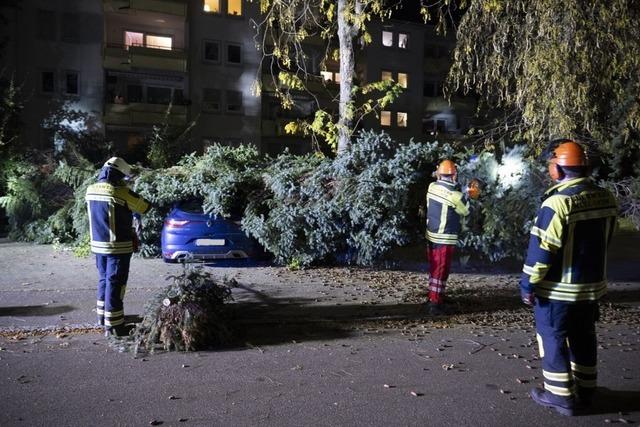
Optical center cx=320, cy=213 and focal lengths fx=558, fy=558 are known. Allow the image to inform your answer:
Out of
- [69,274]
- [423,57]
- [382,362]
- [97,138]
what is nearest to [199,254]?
[69,274]

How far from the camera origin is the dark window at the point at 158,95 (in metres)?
29.8

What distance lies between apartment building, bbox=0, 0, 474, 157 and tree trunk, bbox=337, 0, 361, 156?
13.8 m

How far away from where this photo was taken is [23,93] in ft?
87.6

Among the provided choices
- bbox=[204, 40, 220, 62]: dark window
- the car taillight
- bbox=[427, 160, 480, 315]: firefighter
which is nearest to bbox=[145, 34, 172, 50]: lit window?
bbox=[204, 40, 220, 62]: dark window

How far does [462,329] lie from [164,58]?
25849 millimetres

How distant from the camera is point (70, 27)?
2795 cm

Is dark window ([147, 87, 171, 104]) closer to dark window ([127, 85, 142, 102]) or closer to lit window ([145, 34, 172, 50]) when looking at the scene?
dark window ([127, 85, 142, 102])

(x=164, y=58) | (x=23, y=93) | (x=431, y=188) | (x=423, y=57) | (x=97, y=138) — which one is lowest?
(x=431, y=188)

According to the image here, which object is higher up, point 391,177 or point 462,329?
point 391,177

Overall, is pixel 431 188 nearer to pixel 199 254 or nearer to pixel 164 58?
pixel 199 254

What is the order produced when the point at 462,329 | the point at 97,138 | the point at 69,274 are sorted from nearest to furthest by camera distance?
the point at 462,329
the point at 69,274
the point at 97,138

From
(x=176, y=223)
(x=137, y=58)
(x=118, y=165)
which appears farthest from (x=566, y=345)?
(x=137, y=58)

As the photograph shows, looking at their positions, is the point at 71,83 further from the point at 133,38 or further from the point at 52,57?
the point at 133,38

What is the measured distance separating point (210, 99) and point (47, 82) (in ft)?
27.0
